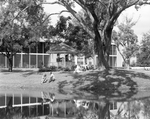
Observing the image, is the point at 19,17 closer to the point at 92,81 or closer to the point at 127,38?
the point at 92,81

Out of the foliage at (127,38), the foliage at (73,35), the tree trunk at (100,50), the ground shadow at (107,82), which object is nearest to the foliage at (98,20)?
the tree trunk at (100,50)

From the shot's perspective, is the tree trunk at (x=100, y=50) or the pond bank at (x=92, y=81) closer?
the pond bank at (x=92, y=81)

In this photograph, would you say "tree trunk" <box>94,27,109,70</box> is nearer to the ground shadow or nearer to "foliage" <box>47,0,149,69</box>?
"foliage" <box>47,0,149,69</box>

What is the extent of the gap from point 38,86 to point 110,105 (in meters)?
11.3

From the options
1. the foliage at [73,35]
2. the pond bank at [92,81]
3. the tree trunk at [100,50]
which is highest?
the foliage at [73,35]

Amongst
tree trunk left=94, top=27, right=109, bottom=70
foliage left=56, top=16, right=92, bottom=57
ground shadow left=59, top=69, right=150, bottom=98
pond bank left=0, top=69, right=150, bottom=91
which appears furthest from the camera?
foliage left=56, top=16, right=92, bottom=57

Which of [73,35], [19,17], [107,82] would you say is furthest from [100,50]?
[73,35]

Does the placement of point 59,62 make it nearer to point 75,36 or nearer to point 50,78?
point 75,36

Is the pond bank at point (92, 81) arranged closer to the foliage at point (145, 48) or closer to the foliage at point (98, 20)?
the foliage at point (98, 20)

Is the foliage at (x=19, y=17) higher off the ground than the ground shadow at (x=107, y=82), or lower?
higher

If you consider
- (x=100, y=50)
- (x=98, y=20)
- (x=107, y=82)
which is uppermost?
(x=98, y=20)

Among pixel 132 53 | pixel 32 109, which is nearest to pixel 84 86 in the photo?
pixel 32 109

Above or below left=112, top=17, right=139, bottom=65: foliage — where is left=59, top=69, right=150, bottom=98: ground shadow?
below

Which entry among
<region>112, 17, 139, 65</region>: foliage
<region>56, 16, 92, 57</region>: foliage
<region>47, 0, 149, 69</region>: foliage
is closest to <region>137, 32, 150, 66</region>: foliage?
<region>112, 17, 139, 65</region>: foliage
